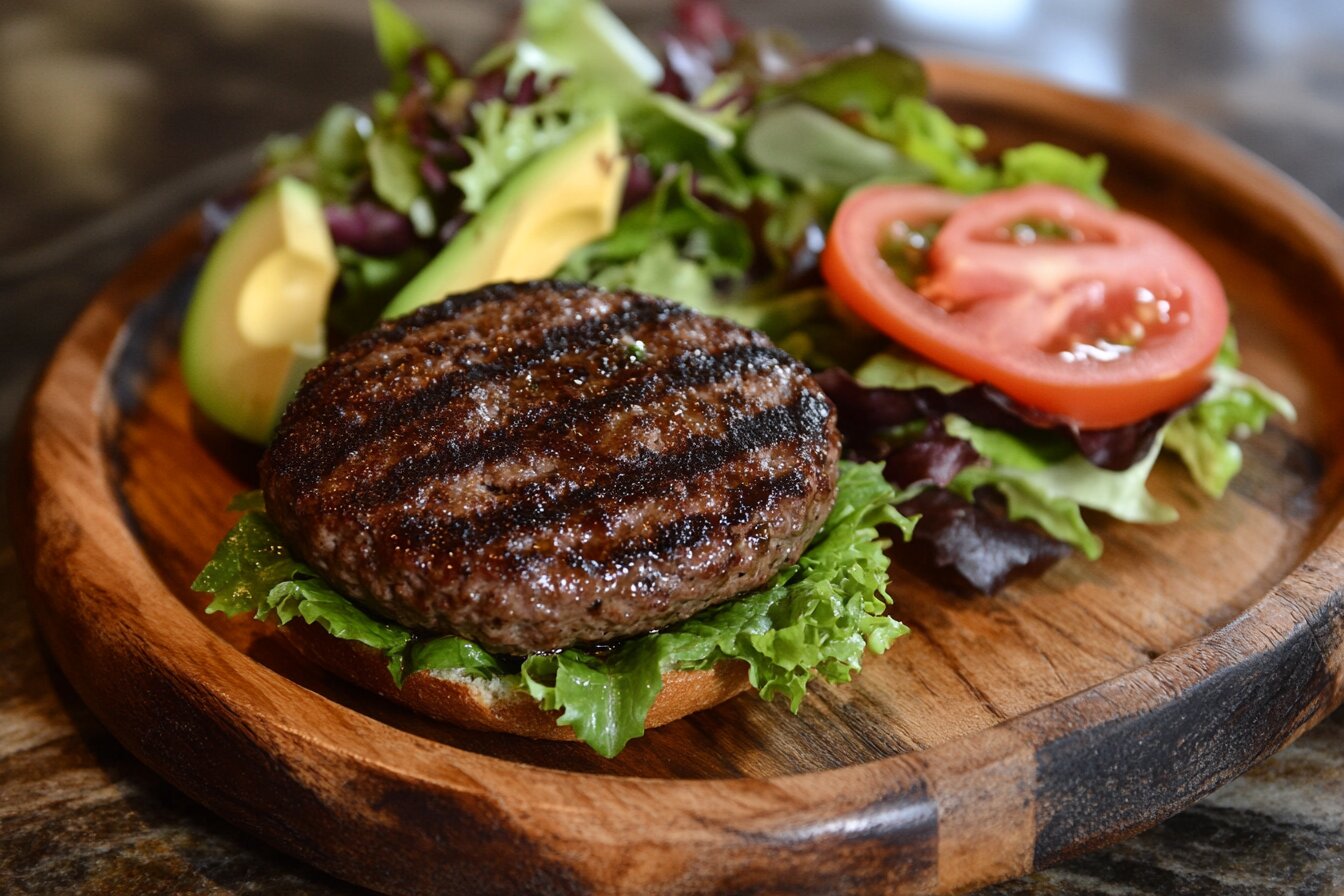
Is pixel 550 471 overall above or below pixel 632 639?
above

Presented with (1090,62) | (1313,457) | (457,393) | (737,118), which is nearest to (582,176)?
(737,118)

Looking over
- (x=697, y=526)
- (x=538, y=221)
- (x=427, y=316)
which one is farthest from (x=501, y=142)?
(x=697, y=526)

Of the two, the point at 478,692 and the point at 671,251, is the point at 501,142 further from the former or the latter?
the point at 478,692

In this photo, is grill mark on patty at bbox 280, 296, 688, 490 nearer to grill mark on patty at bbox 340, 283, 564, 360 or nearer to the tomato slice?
grill mark on patty at bbox 340, 283, 564, 360

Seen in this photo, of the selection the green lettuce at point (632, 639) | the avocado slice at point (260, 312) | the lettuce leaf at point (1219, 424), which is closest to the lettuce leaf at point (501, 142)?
the avocado slice at point (260, 312)

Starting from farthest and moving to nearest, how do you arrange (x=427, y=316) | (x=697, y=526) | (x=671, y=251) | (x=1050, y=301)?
(x=671, y=251), (x=1050, y=301), (x=427, y=316), (x=697, y=526)

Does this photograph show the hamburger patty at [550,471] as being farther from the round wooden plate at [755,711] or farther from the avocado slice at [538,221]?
the avocado slice at [538,221]

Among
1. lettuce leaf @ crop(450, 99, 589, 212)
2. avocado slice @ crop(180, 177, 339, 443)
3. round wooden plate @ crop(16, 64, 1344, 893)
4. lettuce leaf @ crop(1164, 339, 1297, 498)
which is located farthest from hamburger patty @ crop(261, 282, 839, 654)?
lettuce leaf @ crop(1164, 339, 1297, 498)

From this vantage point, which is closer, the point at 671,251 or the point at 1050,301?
the point at 1050,301
